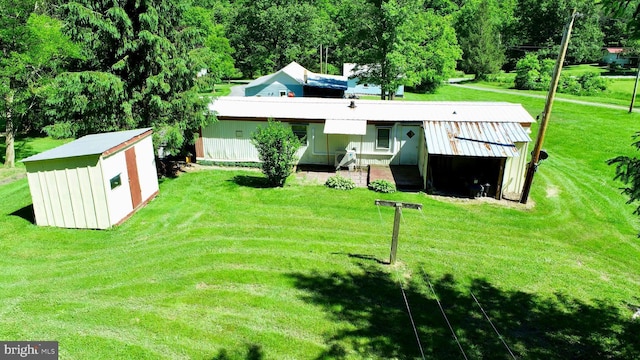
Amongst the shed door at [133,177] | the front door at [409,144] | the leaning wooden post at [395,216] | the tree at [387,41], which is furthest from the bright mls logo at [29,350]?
the tree at [387,41]

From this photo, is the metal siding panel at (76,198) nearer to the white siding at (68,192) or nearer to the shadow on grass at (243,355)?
the white siding at (68,192)

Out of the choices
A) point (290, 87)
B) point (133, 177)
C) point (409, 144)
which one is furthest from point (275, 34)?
point (133, 177)

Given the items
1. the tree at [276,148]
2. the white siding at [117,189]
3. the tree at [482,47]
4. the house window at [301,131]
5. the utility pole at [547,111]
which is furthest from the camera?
the tree at [482,47]

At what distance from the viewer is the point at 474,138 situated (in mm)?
15875

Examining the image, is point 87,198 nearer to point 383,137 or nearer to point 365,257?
point 365,257

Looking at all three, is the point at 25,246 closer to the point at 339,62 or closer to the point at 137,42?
the point at 137,42

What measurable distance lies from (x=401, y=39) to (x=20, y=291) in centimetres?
2276

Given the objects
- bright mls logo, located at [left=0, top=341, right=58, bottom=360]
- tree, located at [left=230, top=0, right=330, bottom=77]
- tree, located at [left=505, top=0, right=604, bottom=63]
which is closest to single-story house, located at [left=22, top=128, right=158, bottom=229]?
bright mls logo, located at [left=0, top=341, right=58, bottom=360]

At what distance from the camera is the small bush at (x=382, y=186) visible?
15.5 metres

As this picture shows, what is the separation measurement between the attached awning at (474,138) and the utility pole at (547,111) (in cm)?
87

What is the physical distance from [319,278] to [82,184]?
7.14 metres

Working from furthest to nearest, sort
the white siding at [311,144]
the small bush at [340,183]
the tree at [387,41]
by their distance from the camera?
1. the tree at [387,41]
2. the white siding at [311,144]
3. the small bush at [340,183]

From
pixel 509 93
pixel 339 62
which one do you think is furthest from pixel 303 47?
pixel 509 93

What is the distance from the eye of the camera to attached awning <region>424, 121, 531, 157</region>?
49.3 ft
